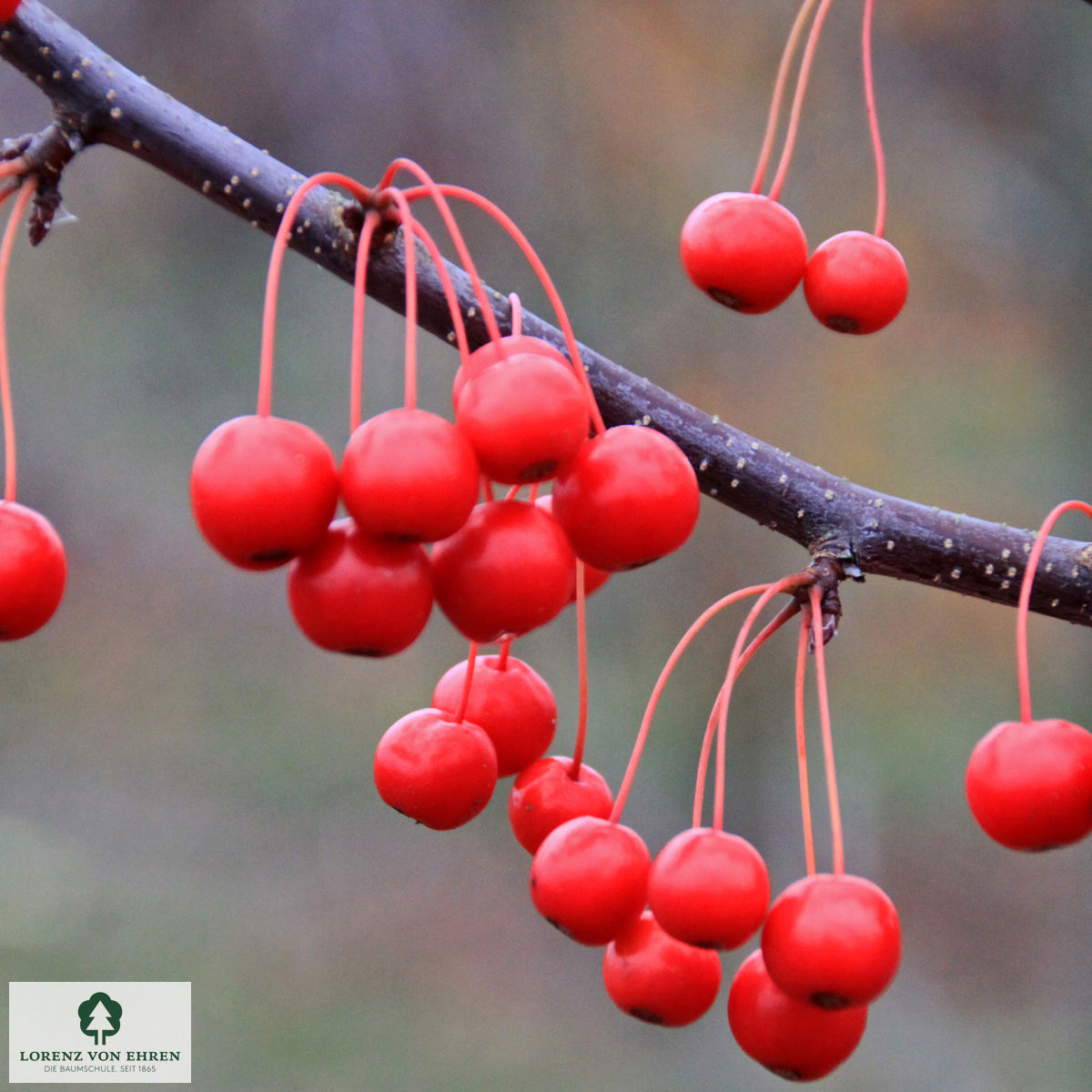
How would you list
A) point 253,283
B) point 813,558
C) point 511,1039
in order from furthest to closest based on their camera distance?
point 253,283, point 511,1039, point 813,558

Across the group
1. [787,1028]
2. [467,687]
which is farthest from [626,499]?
[787,1028]

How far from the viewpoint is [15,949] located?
135 inches

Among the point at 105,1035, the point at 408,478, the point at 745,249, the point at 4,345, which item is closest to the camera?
the point at 408,478

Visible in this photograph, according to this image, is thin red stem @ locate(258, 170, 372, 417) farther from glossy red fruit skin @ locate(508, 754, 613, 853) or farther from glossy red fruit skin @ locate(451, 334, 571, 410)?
glossy red fruit skin @ locate(508, 754, 613, 853)

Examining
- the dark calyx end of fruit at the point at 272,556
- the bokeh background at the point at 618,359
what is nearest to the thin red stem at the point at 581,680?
the dark calyx end of fruit at the point at 272,556

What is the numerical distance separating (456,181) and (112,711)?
2.30 meters

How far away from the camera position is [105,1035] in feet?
7.78

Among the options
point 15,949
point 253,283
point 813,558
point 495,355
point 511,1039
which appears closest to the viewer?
point 495,355

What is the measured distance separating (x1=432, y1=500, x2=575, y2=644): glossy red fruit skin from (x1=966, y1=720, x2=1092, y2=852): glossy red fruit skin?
0.30m

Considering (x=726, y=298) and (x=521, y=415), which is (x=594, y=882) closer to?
(x=521, y=415)

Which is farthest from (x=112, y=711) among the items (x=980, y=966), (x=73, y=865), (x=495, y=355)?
(x=495, y=355)

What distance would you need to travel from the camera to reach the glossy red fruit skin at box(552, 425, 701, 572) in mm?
637

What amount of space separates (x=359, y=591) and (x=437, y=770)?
0.24 meters

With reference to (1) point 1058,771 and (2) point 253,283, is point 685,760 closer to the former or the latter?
(2) point 253,283
